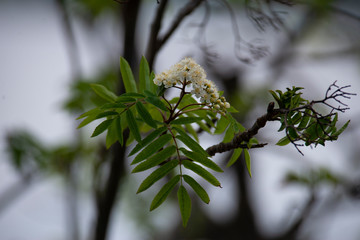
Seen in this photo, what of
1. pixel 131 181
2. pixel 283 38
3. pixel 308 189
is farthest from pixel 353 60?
pixel 131 181

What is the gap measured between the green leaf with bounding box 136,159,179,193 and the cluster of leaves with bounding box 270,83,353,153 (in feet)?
1.26

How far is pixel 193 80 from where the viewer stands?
3.76 feet

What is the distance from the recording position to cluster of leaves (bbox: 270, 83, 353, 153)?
103cm

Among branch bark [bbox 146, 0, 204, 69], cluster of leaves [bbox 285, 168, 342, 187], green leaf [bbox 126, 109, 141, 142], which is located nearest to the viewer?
green leaf [bbox 126, 109, 141, 142]

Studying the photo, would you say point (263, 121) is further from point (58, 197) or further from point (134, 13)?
point (58, 197)

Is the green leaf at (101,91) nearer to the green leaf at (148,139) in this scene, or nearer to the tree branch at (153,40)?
the green leaf at (148,139)

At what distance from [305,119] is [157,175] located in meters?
0.53

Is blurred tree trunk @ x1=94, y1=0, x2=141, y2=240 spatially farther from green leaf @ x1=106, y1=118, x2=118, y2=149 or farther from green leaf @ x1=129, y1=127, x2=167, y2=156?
green leaf @ x1=129, y1=127, x2=167, y2=156

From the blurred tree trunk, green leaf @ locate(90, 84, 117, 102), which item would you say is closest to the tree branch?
the blurred tree trunk

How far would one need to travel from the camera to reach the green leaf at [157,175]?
116 cm

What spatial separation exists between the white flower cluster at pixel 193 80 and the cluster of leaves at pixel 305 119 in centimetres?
19

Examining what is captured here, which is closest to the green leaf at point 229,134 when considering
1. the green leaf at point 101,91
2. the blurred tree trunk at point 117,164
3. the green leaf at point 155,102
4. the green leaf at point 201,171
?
the green leaf at point 201,171

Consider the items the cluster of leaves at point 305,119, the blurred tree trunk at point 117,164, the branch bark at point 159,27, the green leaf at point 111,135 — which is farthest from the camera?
the blurred tree trunk at point 117,164

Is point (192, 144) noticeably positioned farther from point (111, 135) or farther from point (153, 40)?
point (153, 40)
